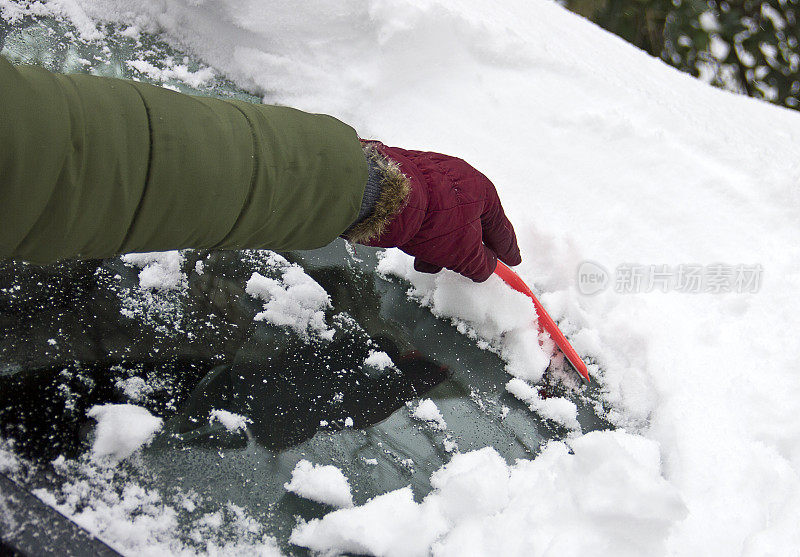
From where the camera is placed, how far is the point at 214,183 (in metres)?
1.06

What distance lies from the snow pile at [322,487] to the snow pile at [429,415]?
0.25m

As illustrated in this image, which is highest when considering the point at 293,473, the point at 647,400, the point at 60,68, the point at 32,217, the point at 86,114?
the point at 86,114

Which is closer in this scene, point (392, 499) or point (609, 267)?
point (392, 499)

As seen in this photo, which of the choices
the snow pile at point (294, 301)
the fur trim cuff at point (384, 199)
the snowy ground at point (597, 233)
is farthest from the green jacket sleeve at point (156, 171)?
the snowy ground at point (597, 233)

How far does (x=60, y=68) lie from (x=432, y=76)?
41.9 inches

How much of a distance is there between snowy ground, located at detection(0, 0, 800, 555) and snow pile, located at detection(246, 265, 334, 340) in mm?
226

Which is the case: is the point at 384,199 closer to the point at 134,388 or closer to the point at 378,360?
the point at 378,360

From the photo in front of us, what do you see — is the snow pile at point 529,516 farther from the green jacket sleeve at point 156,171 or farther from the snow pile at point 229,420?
the green jacket sleeve at point 156,171

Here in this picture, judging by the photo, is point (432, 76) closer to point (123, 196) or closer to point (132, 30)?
point (132, 30)

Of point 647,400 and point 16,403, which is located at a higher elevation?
point 647,400

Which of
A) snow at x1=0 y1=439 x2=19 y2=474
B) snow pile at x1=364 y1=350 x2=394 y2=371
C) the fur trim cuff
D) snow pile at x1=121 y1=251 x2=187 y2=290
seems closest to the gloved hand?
the fur trim cuff

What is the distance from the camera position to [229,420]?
48.3 inches

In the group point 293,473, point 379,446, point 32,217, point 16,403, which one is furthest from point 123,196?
Answer: point 379,446

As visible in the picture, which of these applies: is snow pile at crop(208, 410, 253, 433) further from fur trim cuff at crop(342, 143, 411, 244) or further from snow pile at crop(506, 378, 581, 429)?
snow pile at crop(506, 378, 581, 429)
